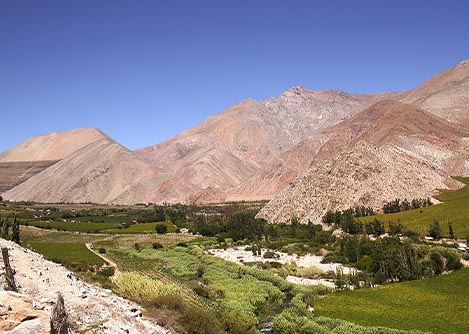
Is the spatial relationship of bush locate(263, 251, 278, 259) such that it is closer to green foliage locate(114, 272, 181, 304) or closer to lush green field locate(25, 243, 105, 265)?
lush green field locate(25, 243, 105, 265)

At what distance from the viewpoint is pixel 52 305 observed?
49.6ft

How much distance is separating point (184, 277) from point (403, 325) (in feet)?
64.3

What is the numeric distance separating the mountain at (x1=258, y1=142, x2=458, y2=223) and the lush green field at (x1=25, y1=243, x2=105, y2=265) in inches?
1415

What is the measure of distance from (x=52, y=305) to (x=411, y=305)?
1848 centimetres

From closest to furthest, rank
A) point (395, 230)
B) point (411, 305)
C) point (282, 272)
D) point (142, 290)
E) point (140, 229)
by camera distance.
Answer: point (142, 290), point (411, 305), point (282, 272), point (395, 230), point (140, 229)

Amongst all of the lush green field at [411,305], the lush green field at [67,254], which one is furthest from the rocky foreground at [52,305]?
the lush green field at [67,254]

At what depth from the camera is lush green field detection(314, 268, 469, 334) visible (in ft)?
66.9

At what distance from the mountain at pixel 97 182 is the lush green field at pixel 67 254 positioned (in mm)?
106628

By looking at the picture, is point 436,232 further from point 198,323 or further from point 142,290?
point 198,323

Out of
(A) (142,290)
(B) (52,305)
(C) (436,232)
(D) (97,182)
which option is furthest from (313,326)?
(D) (97,182)

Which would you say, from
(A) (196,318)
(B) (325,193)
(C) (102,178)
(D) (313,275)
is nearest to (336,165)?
(B) (325,193)

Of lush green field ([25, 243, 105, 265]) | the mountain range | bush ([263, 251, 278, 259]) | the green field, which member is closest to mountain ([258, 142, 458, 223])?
the mountain range

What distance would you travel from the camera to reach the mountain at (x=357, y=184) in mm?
69375

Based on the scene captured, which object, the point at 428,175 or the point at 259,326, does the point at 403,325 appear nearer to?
the point at 259,326
